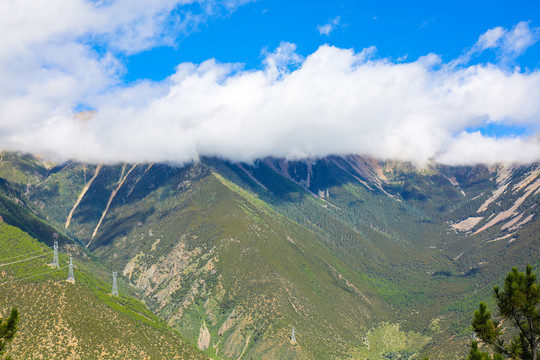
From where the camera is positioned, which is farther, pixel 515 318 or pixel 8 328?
pixel 8 328

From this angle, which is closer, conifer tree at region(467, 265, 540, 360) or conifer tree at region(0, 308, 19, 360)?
conifer tree at region(467, 265, 540, 360)

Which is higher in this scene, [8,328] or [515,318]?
[515,318]

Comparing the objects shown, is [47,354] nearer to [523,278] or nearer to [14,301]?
[14,301]

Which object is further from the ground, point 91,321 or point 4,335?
point 4,335

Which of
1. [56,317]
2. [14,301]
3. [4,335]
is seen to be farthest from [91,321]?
[4,335]

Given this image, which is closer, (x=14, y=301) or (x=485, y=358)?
(x=485, y=358)

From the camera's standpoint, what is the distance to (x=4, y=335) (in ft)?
180

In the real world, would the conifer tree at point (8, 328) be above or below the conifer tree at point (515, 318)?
below

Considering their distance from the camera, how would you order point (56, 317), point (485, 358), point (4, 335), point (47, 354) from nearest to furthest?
point (485, 358) < point (4, 335) < point (47, 354) < point (56, 317)

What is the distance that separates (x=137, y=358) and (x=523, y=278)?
6932 inches

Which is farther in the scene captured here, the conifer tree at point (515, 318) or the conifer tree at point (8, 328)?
the conifer tree at point (8, 328)

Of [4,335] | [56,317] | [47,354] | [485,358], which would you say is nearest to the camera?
[485,358]

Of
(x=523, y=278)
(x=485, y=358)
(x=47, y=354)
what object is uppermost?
(x=523, y=278)

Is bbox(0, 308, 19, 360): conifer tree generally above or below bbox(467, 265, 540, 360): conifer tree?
below
